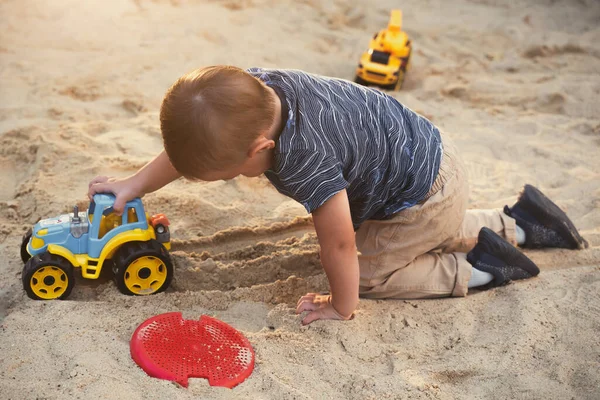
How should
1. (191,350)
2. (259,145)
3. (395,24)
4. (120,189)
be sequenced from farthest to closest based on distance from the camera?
(395,24) < (120,189) < (191,350) < (259,145)

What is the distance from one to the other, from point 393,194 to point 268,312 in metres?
0.53

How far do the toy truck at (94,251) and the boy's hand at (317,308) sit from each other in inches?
16.7

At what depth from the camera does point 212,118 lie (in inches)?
57.6

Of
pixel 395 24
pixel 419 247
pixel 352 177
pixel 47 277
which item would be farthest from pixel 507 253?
pixel 395 24

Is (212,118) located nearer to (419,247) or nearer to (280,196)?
(419,247)

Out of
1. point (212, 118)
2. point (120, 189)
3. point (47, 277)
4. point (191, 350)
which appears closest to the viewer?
point (212, 118)

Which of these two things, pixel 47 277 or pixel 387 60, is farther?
pixel 387 60

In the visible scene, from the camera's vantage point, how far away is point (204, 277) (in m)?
2.12

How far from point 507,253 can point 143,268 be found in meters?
1.17

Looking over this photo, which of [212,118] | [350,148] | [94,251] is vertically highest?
[212,118]

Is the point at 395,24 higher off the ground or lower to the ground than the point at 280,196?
higher

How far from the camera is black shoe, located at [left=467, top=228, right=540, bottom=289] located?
6.92 feet

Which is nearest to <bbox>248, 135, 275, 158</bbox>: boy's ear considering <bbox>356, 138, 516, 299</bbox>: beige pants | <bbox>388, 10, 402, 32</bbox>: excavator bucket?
<bbox>356, 138, 516, 299</bbox>: beige pants

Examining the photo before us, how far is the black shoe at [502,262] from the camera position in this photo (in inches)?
83.0
